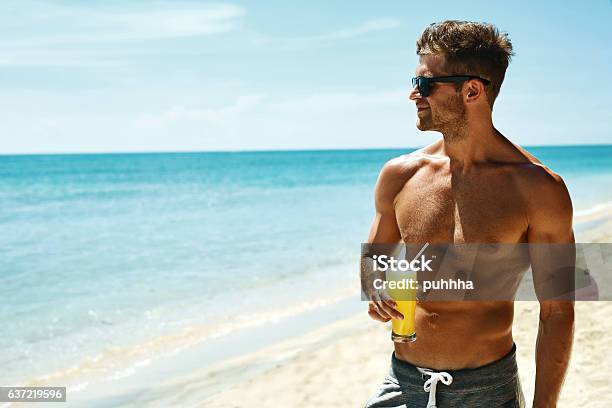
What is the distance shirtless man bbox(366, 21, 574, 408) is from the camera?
2066mm

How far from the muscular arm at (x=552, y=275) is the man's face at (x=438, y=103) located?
14.6 inches

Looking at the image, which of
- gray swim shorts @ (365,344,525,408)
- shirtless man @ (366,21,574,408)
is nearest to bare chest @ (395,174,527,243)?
shirtless man @ (366,21,574,408)

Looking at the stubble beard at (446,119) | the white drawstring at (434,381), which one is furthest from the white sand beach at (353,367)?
the stubble beard at (446,119)

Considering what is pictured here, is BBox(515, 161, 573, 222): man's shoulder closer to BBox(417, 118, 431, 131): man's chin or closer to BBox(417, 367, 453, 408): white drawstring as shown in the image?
BBox(417, 118, 431, 131): man's chin

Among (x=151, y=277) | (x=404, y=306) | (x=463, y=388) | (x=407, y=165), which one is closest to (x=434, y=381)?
(x=463, y=388)

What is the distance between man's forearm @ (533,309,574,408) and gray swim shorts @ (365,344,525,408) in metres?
0.13

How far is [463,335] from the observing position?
2195 millimetres

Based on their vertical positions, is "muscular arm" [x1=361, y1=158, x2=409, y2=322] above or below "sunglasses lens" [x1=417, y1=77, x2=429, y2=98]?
below

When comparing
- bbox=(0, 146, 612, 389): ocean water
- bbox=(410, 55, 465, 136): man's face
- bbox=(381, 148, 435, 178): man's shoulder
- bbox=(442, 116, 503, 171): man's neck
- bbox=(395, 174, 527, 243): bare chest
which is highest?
bbox=(410, 55, 465, 136): man's face

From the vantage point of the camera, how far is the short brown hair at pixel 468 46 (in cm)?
214

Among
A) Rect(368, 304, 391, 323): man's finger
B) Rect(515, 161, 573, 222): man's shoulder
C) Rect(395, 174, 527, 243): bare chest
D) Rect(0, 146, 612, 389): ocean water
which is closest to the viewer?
Rect(515, 161, 573, 222): man's shoulder

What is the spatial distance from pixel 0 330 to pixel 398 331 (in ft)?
25.0

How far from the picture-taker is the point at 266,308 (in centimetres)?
935

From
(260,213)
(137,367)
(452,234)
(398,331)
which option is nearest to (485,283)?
(452,234)
